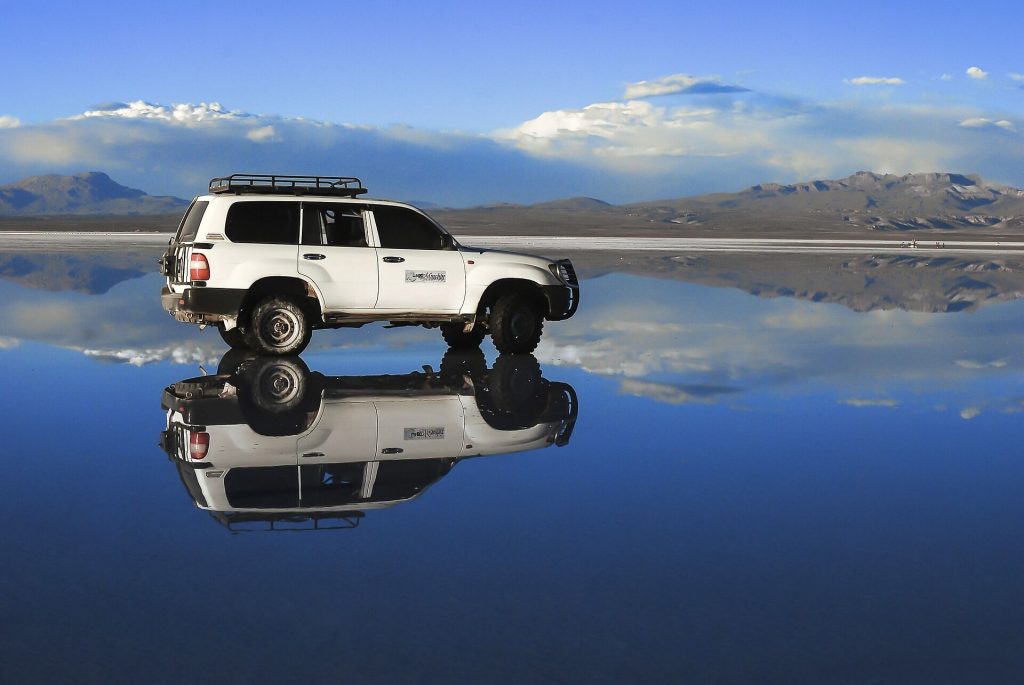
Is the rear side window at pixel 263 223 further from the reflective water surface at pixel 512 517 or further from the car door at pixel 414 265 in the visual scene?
the reflective water surface at pixel 512 517

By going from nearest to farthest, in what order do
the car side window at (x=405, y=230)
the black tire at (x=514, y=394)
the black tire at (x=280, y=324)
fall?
the black tire at (x=514, y=394), the black tire at (x=280, y=324), the car side window at (x=405, y=230)

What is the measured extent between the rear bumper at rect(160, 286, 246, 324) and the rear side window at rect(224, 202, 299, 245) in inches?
26.3

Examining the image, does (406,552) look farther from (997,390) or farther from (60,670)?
(997,390)

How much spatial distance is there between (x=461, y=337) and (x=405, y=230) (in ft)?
6.76

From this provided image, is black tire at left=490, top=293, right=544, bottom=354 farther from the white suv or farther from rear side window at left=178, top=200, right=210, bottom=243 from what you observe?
rear side window at left=178, top=200, right=210, bottom=243

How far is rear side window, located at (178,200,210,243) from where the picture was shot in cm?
1642

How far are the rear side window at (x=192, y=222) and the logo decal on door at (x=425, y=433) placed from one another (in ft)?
20.0

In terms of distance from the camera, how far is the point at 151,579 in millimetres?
6703

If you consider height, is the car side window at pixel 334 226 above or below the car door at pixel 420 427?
above

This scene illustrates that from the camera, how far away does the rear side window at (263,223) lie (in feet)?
53.4

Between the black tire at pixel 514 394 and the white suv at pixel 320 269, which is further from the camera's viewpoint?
the white suv at pixel 320 269

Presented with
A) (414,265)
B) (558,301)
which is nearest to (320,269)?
(414,265)

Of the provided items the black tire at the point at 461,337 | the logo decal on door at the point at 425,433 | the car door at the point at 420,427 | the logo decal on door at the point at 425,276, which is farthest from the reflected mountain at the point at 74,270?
the logo decal on door at the point at 425,433

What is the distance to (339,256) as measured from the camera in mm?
16531
